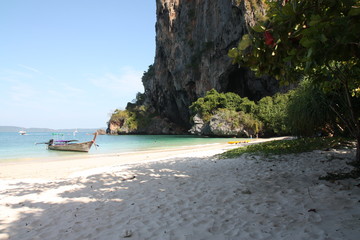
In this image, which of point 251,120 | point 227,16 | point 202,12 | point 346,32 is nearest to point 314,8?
point 346,32

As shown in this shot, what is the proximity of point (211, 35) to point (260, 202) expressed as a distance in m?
48.6

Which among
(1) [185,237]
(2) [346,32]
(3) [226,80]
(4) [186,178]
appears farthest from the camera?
(3) [226,80]

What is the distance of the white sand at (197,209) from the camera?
302 centimetres

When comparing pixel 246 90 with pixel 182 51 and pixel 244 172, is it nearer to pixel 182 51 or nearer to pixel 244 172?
pixel 182 51

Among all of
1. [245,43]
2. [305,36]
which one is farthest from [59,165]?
[305,36]

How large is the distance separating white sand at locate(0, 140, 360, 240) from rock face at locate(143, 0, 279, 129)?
39.5 metres

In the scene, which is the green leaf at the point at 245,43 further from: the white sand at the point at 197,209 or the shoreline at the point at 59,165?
the shoreline at the point at 59,165

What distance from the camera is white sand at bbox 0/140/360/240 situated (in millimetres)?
3020

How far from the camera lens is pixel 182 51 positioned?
5538cm

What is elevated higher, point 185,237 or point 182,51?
point 182,51

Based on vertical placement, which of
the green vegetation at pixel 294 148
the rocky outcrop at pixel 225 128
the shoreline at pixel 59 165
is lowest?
Result: the shoreline at pixel 59 165

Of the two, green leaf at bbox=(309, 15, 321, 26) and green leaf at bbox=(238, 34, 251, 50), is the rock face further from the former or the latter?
green leaf at bbox=(309, 15, 321, 26)

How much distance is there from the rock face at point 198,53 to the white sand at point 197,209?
3947 cm

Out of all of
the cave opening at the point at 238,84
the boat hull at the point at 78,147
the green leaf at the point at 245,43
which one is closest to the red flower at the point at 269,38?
the green leaf at the point at 245,43
